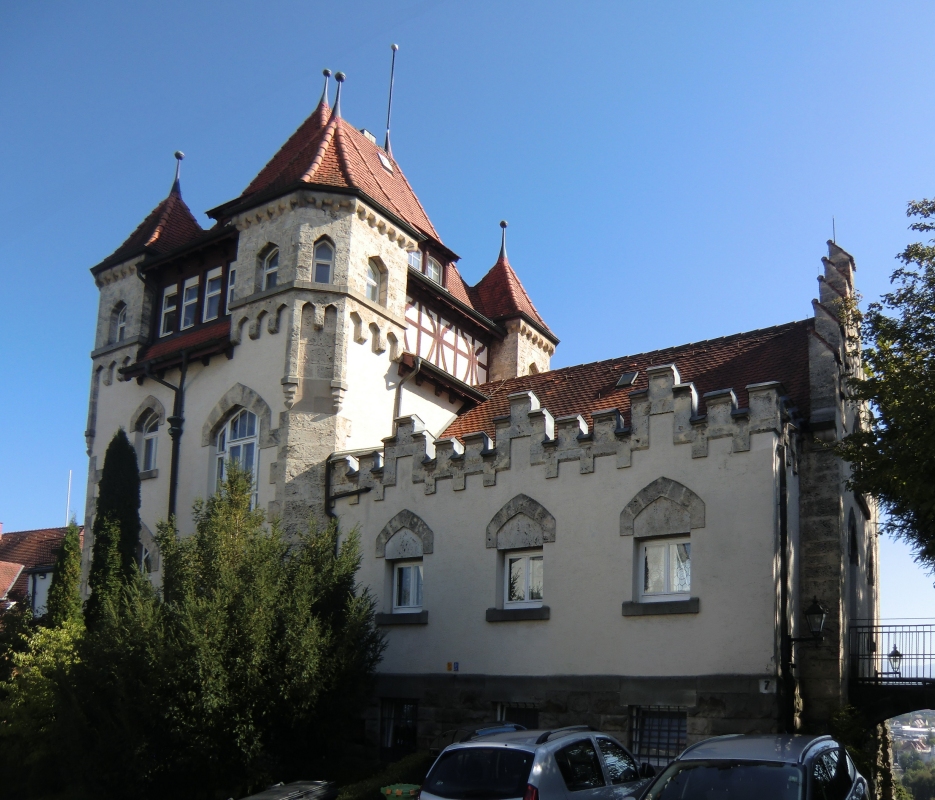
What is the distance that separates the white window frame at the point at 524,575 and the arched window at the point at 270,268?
845 centimetres

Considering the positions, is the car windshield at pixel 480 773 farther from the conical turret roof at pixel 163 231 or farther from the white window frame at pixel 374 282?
the conical turret roof at pixel 163 231

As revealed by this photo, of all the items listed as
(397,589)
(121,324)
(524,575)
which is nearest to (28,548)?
(121,324)

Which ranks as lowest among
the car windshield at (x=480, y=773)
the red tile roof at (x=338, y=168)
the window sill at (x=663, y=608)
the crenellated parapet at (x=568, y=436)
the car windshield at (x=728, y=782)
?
the car windshield at (x=480, y=773)

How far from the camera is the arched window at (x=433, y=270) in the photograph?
88.6 feet

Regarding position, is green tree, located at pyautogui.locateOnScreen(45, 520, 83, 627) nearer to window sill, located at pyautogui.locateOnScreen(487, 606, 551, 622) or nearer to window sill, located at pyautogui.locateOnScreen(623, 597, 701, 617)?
window sill, located at pyautogui.locateOnScreen(487, 606, 551, 622)

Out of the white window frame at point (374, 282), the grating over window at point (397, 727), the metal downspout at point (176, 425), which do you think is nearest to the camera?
the grating over window at point (397, 727)

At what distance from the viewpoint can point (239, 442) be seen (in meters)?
22.9

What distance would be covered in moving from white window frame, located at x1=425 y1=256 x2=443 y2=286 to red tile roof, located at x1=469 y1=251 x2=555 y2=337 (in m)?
2.63

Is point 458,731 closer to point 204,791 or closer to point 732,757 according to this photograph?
point 204,791

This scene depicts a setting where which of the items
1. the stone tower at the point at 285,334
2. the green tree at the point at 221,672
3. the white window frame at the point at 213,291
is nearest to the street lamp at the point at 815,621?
the green tree at the point at 221,672

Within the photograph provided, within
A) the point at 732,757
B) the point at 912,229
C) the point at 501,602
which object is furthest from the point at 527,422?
the point at 732,757

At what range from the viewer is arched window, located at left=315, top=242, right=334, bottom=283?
22625mm

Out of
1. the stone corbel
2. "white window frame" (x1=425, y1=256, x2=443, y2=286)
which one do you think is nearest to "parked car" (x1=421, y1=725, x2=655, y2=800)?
the stone corbel

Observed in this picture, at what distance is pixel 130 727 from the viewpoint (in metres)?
16.2
